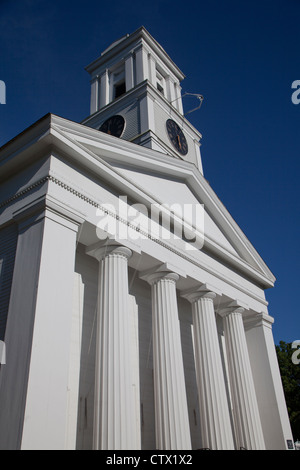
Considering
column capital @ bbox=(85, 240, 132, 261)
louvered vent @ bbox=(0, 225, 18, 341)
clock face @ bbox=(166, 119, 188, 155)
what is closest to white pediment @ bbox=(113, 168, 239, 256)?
column capital @ bbox=(85, 240, 132, 261)

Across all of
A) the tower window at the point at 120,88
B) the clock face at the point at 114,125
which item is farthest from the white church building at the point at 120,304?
the tower window at the point at 120,88

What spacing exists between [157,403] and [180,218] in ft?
20.8

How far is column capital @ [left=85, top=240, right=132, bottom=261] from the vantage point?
11711mm

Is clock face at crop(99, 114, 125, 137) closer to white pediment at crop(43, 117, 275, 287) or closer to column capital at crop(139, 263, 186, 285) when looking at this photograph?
white pediment at crop(43, 117, 275, 287)

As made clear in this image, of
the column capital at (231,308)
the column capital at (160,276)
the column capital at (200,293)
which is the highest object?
the column capital at (231,308)

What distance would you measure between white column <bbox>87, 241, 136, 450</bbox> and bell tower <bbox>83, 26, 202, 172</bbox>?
11500 mm

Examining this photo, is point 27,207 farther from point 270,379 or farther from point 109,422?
point 270,379

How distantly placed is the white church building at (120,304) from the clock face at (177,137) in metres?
7.98

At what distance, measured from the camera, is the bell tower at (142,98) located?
77.9 feet

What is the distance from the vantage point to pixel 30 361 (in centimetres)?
792

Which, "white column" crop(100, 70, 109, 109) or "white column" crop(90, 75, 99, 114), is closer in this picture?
"white column" crop(100, 70, 109, 109)

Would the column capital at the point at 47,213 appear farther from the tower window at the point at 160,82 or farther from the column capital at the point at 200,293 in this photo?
the tower window at the point at 160,82

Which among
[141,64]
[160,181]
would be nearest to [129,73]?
[141,64]
